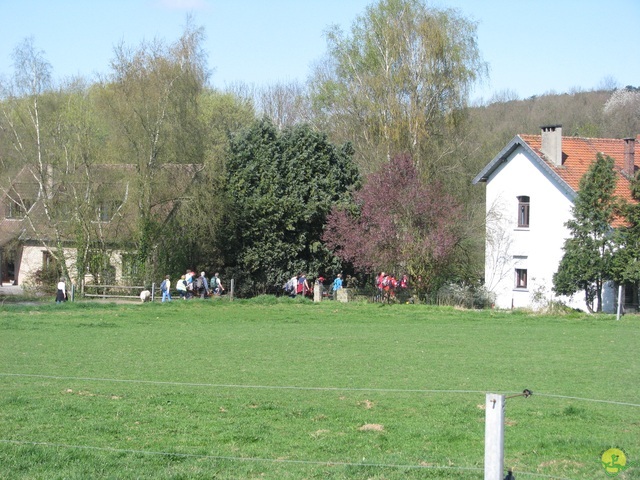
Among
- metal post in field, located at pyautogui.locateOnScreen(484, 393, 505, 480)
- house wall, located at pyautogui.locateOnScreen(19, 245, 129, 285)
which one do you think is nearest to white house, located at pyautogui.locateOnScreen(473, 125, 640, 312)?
house wall, located at pyautogui.locateOnScreen(19, 245, 129, 285)

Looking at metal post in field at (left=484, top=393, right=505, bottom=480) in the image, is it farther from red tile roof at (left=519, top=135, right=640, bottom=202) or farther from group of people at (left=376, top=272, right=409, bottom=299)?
red tile roof at (left=519, top=135, right=640, bottom=202)

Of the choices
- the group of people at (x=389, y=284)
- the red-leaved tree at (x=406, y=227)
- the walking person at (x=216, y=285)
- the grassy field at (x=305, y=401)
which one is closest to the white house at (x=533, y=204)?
the red-leaved tree at (x=406, y=227)

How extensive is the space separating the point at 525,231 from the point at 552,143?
17.0ft

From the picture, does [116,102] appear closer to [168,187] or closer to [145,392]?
[168,187]

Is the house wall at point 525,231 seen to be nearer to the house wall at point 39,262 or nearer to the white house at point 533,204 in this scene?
the white house at point 533,204

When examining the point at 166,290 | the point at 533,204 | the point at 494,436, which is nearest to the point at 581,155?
the point at 533,204

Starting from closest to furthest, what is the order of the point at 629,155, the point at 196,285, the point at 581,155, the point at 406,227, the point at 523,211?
the point at 406,227
the point at 196,285
the point at 629,155
the point at 581,155
the point at 523,211

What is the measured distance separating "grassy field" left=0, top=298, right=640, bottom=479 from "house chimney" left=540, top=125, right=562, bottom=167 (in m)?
19.9

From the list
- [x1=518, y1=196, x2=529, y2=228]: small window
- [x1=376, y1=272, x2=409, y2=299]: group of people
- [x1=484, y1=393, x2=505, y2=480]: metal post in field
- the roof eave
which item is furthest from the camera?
[x1=518, y1=196, x2=529, y2=228]: small window

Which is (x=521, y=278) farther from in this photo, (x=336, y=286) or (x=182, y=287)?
(x=182, y=287)

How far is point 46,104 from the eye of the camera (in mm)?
44625

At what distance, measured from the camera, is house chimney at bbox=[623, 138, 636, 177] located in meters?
45.2

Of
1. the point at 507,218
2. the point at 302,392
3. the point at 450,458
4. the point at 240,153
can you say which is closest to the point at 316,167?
the point at 240,153

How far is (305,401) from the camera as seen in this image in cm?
1321
